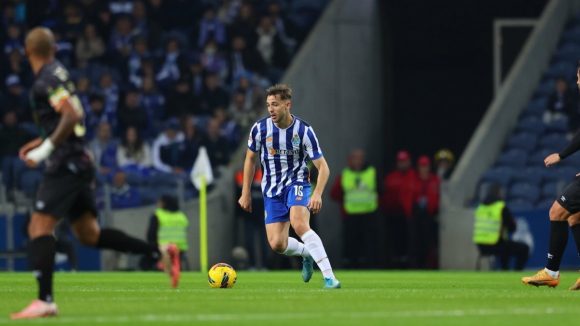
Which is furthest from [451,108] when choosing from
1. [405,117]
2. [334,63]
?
[334,63]

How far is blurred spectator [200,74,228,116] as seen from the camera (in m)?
23.7

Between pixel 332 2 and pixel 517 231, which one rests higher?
pixel 332 2

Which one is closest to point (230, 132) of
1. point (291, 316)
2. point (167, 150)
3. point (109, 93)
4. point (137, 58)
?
point (167, 150)

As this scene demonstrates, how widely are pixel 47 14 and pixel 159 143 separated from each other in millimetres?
4285

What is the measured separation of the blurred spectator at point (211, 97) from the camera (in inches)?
933

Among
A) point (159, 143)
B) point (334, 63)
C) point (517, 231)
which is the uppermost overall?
point (334, 63)

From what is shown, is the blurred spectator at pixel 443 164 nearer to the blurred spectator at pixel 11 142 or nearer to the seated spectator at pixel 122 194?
the seated spectator at pixel 122 194

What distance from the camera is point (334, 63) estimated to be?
2445cm

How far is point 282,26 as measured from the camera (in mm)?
24953

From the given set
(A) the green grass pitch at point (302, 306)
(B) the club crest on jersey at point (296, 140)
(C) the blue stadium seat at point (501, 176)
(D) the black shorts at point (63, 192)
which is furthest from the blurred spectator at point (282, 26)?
(D) the black shorts at point (63, 192)

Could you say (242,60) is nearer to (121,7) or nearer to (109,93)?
(109,93)

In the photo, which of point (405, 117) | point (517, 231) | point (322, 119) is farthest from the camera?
point (405, 117)

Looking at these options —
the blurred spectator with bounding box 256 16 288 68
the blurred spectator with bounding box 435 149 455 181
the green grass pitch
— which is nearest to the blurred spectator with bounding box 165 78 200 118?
the blurred spectator with bounding box 256 16 288 68

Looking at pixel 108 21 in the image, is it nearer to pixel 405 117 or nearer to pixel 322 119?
pixel 322 119
